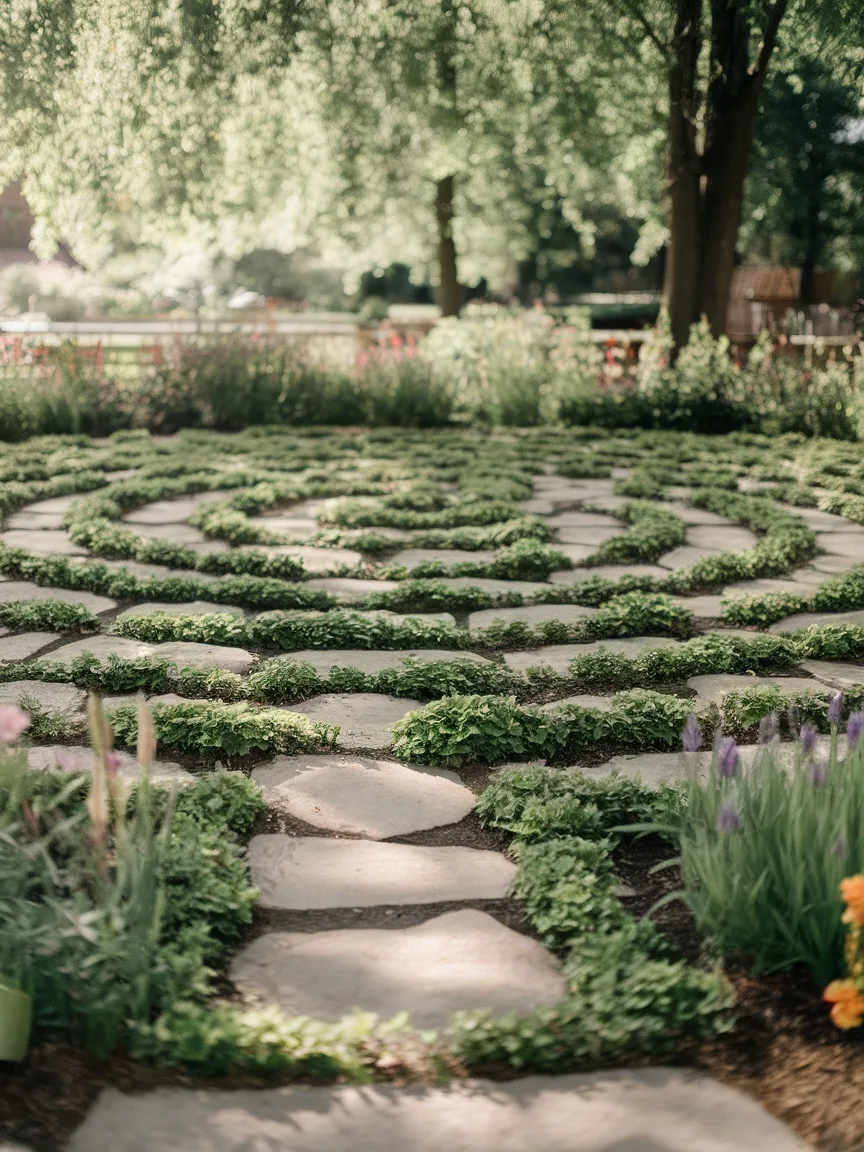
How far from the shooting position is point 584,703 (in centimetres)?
353

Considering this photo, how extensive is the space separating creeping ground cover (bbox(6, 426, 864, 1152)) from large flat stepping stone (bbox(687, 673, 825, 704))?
18mm

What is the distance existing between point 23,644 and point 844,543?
3.98 m

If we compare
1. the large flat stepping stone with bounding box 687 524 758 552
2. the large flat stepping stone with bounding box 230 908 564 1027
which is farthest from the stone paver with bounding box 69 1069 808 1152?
the large flat stepping stone with bounding box 687 524 758 552

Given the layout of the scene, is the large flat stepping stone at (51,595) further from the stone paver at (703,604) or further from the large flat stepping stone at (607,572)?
the stone paver at (703,604)

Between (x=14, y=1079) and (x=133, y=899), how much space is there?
309 mm

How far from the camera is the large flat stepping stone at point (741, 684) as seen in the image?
3568 millimetres

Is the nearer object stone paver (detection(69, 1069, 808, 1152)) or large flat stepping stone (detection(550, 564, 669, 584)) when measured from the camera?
stone paver (detection(69, 1069, 808, 1152))

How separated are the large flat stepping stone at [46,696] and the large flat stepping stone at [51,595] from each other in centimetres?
97

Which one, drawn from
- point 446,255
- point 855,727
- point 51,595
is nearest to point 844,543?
point 51,595

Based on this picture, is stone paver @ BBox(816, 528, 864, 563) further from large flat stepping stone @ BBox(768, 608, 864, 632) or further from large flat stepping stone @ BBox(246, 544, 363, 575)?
large flat stepping stone @ BBox(246, 544, 363, 575)

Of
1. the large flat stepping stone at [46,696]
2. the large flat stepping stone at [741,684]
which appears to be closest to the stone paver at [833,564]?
the large flat stepping stone at [741,684]

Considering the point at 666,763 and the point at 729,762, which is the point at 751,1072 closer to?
the point at 729,762

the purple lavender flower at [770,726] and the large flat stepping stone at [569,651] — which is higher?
the purple lavender flower at [770,726]

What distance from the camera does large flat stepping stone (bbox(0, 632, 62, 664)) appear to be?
3.91 meters
